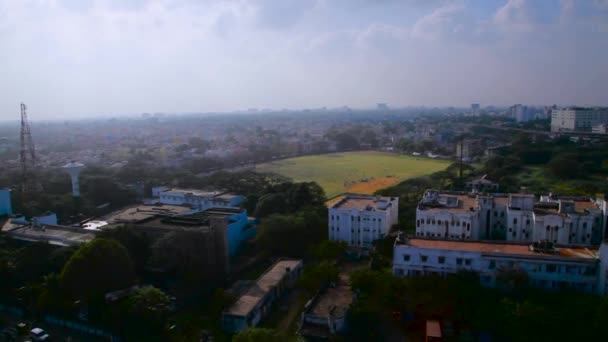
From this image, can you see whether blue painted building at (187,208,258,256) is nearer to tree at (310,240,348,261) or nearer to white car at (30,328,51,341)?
tree at (310,240,348,261)

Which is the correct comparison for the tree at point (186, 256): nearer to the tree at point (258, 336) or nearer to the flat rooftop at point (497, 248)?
the tree at point (258, 336)

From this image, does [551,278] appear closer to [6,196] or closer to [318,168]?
[6,196]

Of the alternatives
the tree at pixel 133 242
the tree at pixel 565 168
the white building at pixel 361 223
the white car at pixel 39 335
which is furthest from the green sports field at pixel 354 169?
the white car at pixel 39 335

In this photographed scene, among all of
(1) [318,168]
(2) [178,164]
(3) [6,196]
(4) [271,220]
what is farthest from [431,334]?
(2) [178,164]

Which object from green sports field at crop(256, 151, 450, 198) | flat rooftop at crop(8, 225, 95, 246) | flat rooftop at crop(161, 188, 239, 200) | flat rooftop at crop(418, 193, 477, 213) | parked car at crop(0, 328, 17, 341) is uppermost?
flat rooftop at crop(418, 193, 477, 213)

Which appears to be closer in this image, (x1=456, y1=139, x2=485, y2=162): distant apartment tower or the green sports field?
the green sports field

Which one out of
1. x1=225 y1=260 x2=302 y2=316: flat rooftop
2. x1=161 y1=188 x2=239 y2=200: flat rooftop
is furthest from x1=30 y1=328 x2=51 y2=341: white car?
x1=161 y1=188 x2=239 y2=200: flat rooftop
